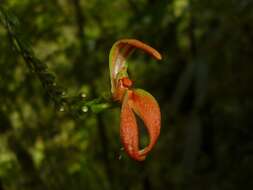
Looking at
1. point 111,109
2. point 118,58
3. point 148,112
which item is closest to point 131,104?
point 148,112

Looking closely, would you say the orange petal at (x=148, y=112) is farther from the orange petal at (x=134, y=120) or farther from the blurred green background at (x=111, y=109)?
the blurred green background at (x=111, y=109)

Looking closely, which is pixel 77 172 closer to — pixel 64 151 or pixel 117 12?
pixel 64 151

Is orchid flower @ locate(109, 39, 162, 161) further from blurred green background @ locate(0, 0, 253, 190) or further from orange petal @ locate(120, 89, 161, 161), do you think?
blurred green background @ locate(0, 0, 253, 190)

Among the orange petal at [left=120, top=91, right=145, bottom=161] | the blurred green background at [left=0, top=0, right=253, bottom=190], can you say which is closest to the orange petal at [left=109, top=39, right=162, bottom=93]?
the orange petal at [left=120, top=91, right=145, bottom=161]

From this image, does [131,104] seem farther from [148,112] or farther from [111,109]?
[111,109]

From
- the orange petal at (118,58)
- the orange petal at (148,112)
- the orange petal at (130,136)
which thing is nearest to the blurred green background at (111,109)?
the orange petal at (118,58)

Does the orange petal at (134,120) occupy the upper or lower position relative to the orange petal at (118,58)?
lower
